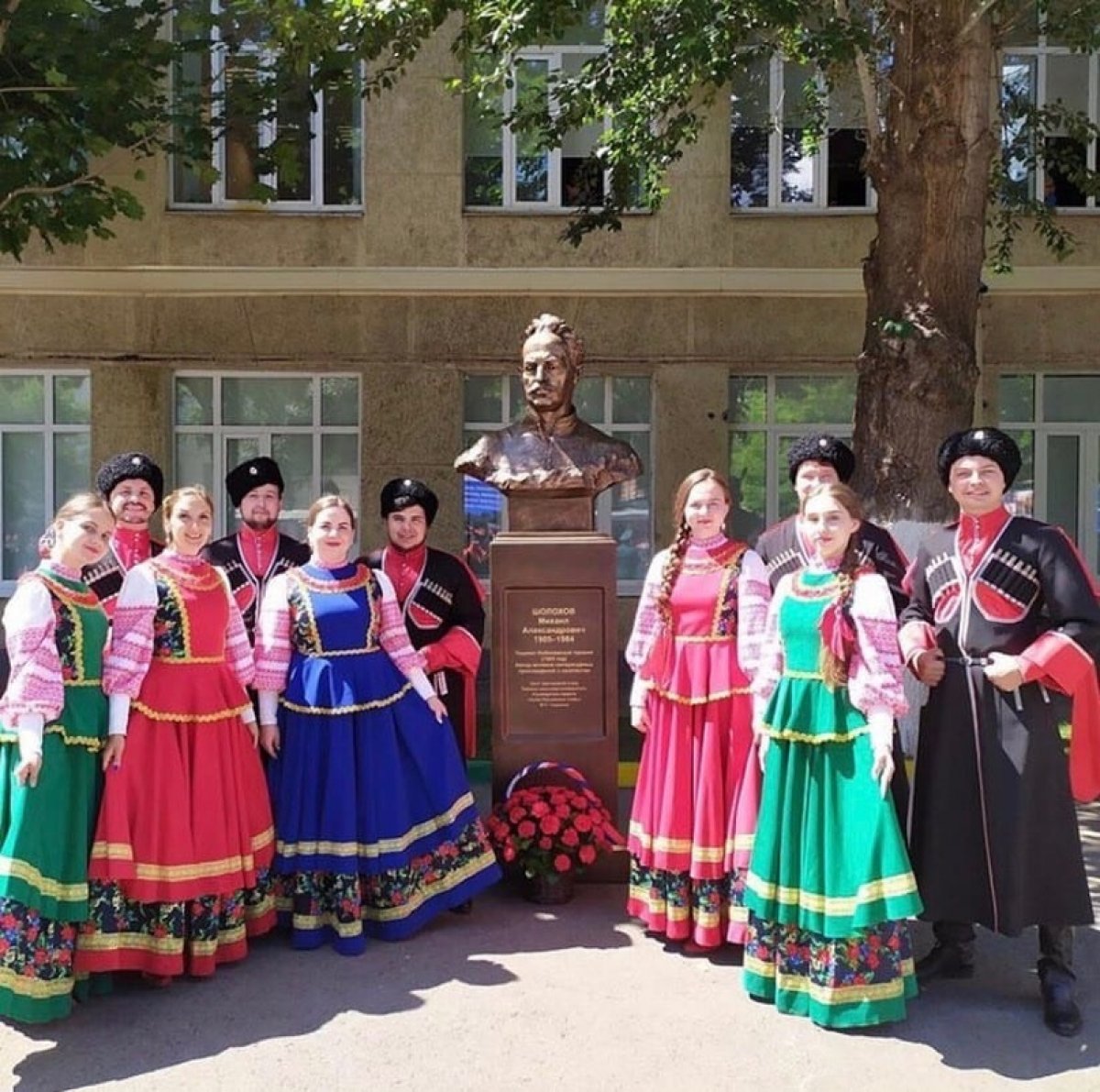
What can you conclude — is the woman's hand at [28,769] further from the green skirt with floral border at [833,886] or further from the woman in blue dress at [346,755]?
the green skirt with floral border at [833,886]

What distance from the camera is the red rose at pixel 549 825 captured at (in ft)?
16.4

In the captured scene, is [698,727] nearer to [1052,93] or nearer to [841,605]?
[841,605]

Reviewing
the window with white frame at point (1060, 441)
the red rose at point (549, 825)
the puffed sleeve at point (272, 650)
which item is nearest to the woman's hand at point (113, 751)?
the puffed sleeve at point (272, 650)

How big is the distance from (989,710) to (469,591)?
2.35 meters

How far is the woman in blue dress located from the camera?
4.55 metres

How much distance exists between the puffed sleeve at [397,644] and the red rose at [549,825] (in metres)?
0.73

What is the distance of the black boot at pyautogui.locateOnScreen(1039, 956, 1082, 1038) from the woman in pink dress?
1013 mm

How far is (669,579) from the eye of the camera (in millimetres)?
4723

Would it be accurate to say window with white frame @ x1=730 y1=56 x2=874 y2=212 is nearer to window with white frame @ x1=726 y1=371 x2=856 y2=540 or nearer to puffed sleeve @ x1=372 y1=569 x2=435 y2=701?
window with white frame @ x1=726 y1=371 x2=856 y2=540

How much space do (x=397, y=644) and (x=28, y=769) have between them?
1446 millimetres

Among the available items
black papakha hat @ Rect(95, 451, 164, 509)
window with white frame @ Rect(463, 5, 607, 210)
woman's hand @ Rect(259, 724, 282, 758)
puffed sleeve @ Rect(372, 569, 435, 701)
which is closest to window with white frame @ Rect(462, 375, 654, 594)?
window with white frame @ Rect(463, 5, 607, 210)

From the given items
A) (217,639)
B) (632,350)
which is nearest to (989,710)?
(217,639)

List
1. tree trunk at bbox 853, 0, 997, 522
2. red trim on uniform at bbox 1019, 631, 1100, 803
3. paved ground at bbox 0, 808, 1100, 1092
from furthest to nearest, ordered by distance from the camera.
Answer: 1. tree trunk at bbox 853, 0, 997, 522
2. red trim on uniform at bbox 1019, 631, 1100, 803
3. paved ground at bbox 0, 808, 1100, 1092

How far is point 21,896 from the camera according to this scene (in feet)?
12.3
